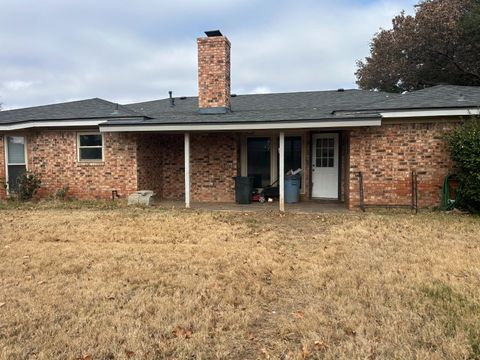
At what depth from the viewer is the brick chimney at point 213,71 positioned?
11344 mm

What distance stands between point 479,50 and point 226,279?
20975 millimetres

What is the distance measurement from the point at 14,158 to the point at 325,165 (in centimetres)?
971

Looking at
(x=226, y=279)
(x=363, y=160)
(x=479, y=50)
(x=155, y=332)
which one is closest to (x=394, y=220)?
(x=363, y=160)

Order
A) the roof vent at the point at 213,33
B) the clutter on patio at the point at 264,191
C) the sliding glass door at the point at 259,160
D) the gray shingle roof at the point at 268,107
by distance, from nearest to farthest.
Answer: the gray shingle roof at the point at 268,107
the clutter on patio at the point at 264,191
the roof vent at the point at 213,33
the sliding glass door at the point at 259,160

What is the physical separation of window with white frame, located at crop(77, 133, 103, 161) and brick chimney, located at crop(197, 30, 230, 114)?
326cm

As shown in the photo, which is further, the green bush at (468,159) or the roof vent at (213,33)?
the roof vent at (213,33)

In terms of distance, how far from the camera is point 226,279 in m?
4.39

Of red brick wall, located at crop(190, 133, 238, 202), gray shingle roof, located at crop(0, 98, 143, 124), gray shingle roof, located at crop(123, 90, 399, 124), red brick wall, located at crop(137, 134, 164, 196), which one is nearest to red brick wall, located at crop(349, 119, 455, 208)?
gray shingle roof, located at crop(123, 90, 399, 124)

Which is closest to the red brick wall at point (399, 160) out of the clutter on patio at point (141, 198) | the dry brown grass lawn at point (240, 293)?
the dry brown grass lawn at point (240, 293)

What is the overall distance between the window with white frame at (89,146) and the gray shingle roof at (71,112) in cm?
63

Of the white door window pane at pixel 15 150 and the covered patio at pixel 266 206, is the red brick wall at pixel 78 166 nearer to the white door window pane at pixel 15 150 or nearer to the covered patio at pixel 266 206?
the white door window pane at pixel 15 150

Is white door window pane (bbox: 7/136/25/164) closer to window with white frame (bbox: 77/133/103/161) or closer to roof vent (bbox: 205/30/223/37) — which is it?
window with white frame (bbox: 77/133/103/161)

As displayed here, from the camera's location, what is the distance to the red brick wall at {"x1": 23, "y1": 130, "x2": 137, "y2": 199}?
11047 mm

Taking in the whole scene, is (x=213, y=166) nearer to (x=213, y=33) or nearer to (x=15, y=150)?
(x=213, y=33)
